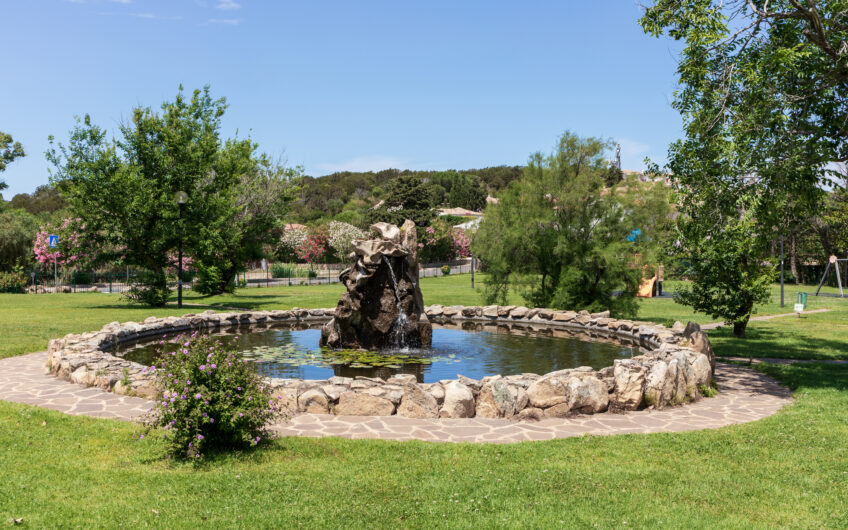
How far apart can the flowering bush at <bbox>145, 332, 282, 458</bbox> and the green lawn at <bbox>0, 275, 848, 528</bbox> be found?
25 cm

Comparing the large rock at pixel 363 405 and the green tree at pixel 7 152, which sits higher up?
the green tree at pixel 7 152

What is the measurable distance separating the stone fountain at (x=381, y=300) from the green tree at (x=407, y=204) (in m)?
51.8

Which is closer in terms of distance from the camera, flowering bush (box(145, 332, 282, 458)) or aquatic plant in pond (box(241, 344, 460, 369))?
flowering bush (box(145, 332, 282, 458))

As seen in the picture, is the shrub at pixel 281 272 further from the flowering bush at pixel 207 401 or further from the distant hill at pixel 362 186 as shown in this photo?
the distant hill at pixel 362 186

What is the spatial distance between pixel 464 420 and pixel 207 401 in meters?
3.48

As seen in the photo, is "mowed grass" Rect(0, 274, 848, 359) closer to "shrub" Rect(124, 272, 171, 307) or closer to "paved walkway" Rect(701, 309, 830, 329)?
"shrub" Rect(124, 272, 171, 307)

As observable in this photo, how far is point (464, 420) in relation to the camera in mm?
7945

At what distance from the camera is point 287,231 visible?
204ft

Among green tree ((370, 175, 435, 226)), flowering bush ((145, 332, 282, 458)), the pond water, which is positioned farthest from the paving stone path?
green tree ((370, 175, 435, 226))

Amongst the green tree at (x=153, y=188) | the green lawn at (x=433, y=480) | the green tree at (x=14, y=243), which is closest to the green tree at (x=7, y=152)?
the green tree at (x=14, y=243)

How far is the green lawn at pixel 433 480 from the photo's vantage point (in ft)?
16.1

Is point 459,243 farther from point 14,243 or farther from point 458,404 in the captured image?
point 458,404

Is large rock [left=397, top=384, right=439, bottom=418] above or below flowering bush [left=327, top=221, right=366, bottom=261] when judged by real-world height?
below

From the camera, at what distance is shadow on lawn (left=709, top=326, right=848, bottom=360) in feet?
45.7
